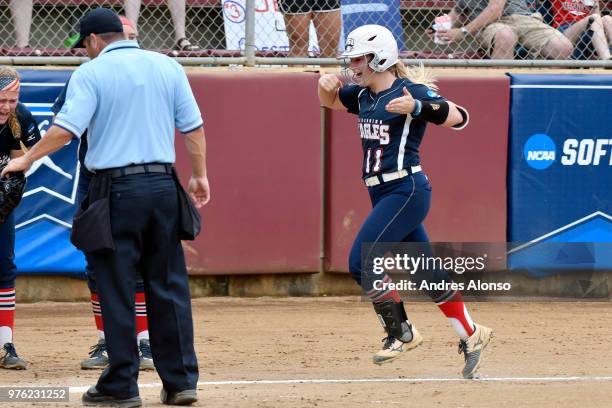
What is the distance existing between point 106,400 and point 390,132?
226cm

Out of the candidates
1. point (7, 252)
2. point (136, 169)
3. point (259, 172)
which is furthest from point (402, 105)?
point (259, 172)

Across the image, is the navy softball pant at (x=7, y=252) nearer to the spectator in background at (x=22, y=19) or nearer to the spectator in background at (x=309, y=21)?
the spectator in background at (x=22, y=19)

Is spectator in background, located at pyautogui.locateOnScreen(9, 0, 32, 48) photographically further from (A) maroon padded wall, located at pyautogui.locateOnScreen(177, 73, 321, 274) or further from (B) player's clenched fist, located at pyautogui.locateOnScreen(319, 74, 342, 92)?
(B) player's clenched fist, located at pyautogui.locateOnScreen(319, 74, 342, 92)

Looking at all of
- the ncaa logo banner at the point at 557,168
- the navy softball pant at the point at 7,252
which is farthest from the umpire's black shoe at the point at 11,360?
the ncaa logo banner at the point at 557,168

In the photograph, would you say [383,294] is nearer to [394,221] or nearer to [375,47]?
[394,221]

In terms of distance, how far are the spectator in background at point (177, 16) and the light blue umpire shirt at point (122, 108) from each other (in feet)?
13.4

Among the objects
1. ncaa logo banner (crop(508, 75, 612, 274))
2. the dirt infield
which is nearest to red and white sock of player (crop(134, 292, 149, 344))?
the dirt infield

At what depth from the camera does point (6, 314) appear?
737 cm

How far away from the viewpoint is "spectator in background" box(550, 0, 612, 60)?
10570 millimetres

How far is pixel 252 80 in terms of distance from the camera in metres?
9.64

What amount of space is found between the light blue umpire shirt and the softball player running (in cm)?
148

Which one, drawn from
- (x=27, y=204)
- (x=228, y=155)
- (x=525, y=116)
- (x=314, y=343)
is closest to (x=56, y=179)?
(x=27, y=204)

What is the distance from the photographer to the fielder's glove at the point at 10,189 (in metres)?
6.80

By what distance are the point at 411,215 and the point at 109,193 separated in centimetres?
193
